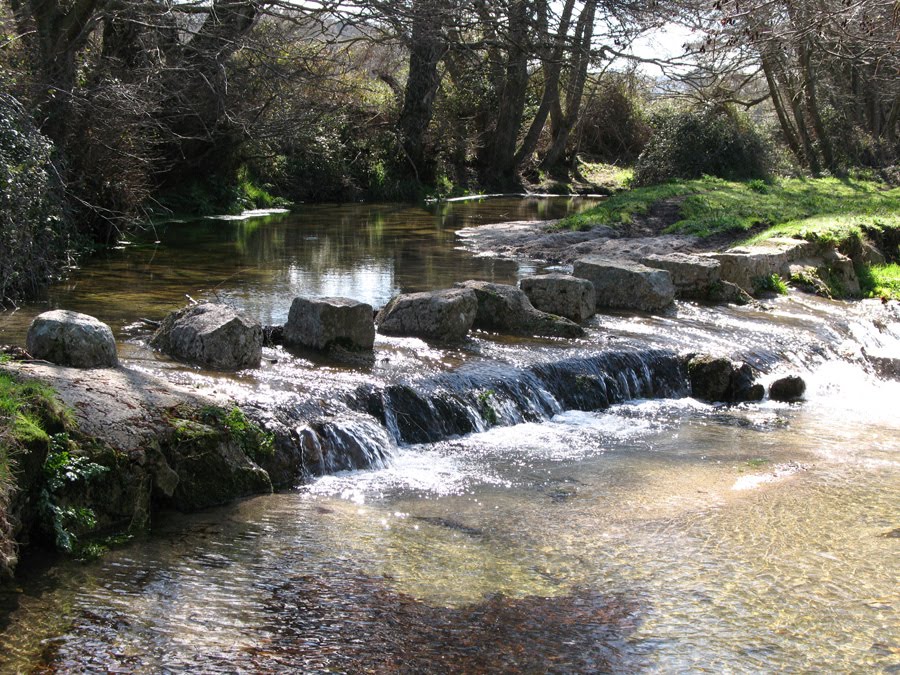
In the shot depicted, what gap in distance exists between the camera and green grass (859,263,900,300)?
14109 millimetres

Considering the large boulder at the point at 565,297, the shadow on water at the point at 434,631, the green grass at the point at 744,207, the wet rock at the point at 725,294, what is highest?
the green grass at the point at 744,207

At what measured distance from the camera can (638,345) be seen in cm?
991

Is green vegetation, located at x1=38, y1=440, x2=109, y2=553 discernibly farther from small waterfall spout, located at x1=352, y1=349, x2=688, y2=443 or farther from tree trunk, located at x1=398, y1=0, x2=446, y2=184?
tree trunk, located at x1=398, y1=0, x2=446, y2=184

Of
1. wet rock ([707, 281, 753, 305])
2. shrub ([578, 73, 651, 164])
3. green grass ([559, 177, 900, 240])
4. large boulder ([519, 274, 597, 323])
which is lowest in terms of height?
wet rock ([707, 281, 753, 305])

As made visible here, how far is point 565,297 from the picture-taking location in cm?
1066

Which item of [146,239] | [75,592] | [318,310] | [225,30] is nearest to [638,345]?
[318,310]

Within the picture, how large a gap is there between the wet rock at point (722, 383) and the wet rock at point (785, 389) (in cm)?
13

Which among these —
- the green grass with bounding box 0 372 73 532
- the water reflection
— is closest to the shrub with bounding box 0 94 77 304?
the water reflection

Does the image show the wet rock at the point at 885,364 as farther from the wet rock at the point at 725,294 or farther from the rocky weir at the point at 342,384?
the wet rock at the point at 725,294

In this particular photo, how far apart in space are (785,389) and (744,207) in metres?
9.37

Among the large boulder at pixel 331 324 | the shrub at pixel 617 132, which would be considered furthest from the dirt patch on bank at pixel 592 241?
the shrub at pixel 617 132

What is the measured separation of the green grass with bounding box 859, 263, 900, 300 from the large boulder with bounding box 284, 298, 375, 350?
8880mm

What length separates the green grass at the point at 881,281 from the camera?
14109 millimetres

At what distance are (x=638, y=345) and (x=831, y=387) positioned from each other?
2.18 metres
